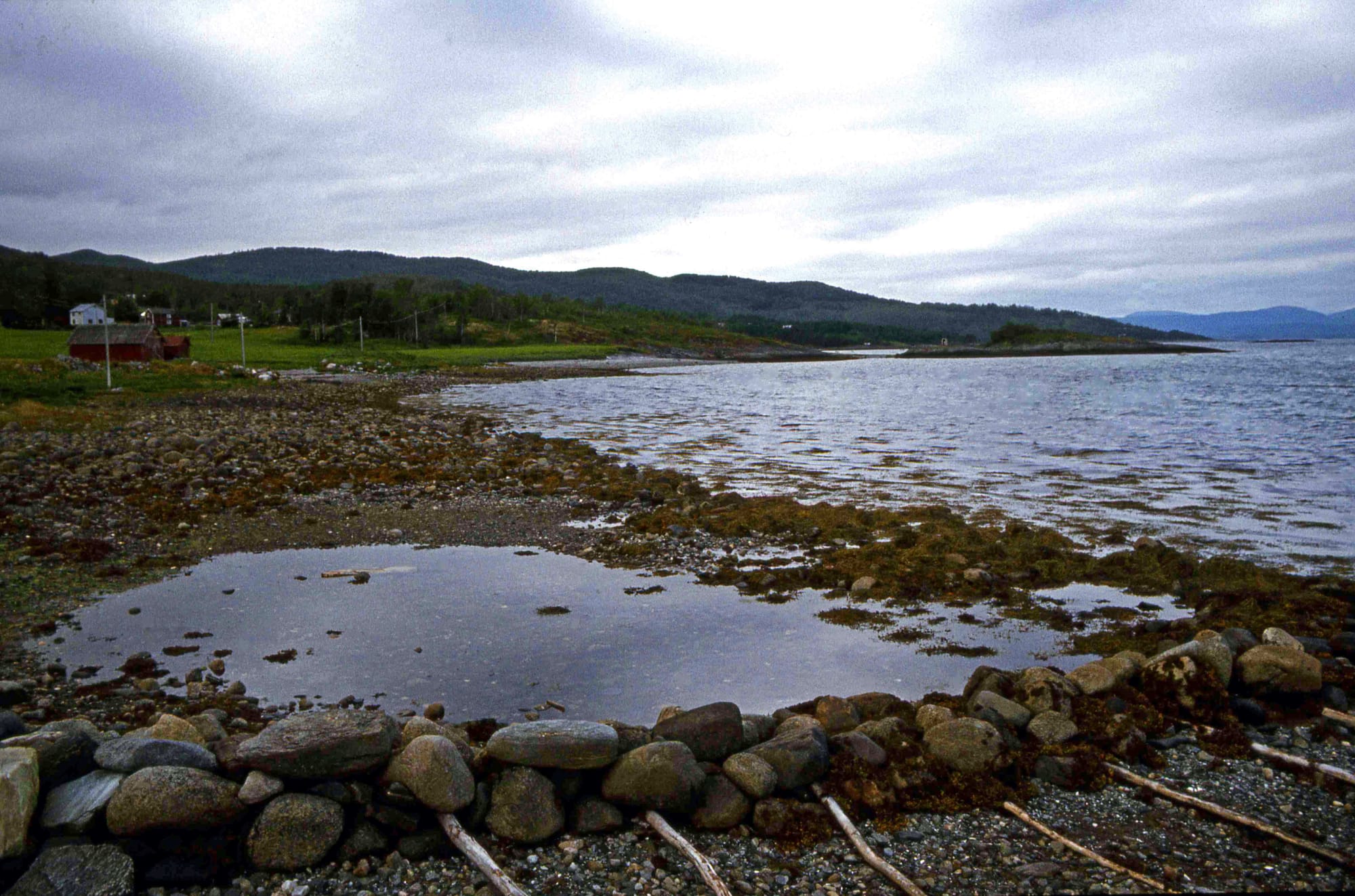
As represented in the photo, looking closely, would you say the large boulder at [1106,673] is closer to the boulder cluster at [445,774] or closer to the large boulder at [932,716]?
the boulder cluster at [445,774]

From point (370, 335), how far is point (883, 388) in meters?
71.8

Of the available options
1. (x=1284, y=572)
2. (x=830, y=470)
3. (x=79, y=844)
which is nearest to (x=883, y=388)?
(x=830, y=470)

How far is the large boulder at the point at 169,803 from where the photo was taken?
17.0ft

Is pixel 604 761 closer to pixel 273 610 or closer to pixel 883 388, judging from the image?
pixel 273 610

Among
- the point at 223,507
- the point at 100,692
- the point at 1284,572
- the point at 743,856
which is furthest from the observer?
the point at 223,507

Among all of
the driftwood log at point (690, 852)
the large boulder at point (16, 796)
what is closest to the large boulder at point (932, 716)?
the driftwood log at point (690, 852)

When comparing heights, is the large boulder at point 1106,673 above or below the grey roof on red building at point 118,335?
below

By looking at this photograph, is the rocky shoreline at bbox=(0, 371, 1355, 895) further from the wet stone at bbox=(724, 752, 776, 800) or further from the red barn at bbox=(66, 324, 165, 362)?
the red barn at bbox=(66, 324, 165, 362)

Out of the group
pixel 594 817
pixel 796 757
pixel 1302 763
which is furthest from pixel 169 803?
pixel 1302 763

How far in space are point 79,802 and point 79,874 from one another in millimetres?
494

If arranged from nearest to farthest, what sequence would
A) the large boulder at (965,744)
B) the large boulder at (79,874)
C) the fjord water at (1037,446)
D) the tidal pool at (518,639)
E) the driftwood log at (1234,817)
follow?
the large boulder at (79,874) → the driftwood log at (1234,817) → the large boulder at (965,744) → the tidal pool at (518,639) → the fjord water at (1037,446)

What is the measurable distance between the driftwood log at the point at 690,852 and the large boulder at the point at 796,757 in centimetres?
89

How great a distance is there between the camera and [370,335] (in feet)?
379

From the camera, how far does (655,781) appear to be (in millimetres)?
5820
